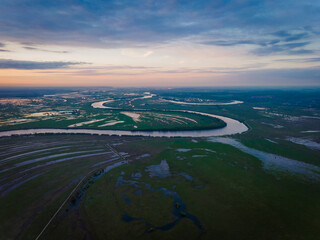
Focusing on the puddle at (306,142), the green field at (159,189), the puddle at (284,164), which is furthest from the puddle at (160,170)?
the puddle at (306,142)

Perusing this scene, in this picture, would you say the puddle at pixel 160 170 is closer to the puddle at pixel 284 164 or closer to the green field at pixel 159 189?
the green field at pixel 159 189

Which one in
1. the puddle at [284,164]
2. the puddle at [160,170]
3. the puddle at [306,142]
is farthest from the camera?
the puddle at [306,142]

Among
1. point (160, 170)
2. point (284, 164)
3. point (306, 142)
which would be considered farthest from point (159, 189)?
point (306, 142)

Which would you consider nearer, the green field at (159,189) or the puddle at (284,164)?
the green field at (159,189)

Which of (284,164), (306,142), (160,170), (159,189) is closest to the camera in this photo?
(159,189)

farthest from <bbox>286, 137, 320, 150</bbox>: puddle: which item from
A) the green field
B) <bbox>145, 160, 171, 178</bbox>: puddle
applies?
<bbox>145, 160, 171, 178</bbox>: puddle

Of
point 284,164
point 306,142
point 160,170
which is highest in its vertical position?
point 306,142

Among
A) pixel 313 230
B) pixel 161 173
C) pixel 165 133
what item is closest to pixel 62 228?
pixel 161 173

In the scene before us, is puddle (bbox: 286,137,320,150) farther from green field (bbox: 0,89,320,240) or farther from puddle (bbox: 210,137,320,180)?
puddle (bbox: 210,137,320,180)

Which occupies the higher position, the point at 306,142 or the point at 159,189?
the point at 306,142

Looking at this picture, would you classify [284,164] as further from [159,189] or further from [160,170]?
[159,189]

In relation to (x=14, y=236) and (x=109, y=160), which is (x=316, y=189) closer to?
(x=109, y=160)
